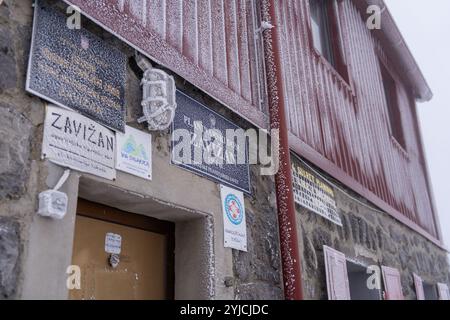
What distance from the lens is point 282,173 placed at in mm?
3295

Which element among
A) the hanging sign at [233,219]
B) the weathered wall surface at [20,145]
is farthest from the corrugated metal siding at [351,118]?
the weathered wall surface at [20,145]

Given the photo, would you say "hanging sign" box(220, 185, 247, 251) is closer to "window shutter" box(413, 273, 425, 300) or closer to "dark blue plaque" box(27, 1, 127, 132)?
"dark blue plaque" box(27, 1, 127, 132)

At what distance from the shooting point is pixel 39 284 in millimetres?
1710

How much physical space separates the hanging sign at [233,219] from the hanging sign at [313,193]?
735mm

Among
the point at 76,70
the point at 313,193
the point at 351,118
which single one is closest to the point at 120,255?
the point at 76,70

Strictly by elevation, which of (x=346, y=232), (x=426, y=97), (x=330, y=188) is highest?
(x=426, y=97)

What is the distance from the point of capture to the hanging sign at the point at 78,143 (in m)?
1.92

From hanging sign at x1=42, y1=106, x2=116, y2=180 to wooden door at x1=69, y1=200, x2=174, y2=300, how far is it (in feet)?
0.90

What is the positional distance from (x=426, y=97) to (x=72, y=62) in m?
8.02

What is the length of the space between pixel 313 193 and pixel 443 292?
421 centimetres

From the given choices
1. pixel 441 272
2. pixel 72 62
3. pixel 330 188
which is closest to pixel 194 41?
pixel 72 62

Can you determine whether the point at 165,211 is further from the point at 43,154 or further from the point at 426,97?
the point at 426,97

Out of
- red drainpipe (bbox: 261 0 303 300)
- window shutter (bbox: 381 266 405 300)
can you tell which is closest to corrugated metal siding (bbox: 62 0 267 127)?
red drainpipe (bbox: 261 0 303 300)

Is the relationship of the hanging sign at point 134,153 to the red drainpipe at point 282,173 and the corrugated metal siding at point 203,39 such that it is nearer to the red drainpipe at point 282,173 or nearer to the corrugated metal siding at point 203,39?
the corrugated metal siding at point 203,39
